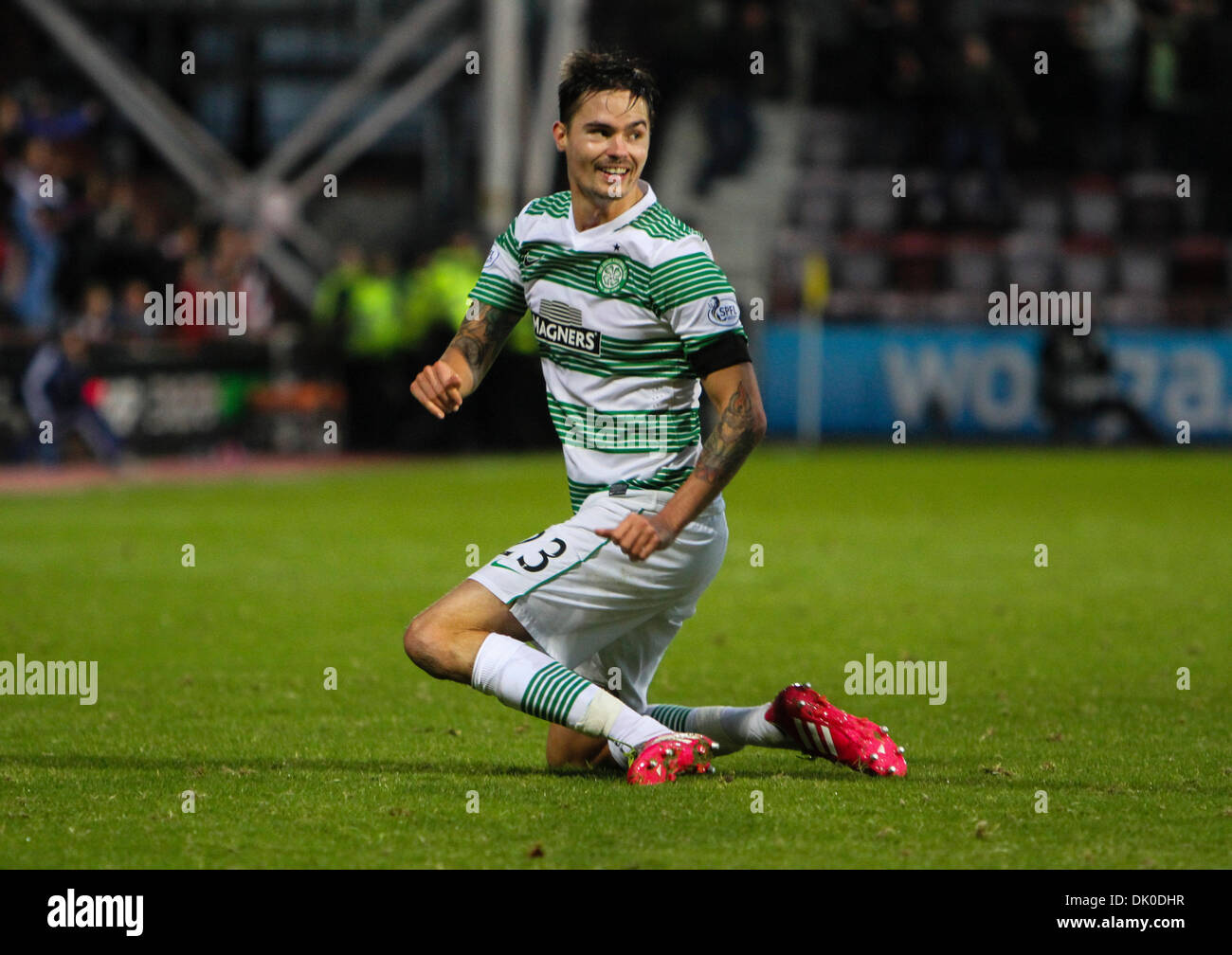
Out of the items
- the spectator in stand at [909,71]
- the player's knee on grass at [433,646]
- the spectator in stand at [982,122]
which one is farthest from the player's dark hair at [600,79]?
the spectator in stand at [909,71]

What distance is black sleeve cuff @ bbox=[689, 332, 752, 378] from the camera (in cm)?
545

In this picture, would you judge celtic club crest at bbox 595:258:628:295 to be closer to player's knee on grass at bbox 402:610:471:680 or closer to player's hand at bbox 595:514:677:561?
player's hand at bbox 595:514:677:561

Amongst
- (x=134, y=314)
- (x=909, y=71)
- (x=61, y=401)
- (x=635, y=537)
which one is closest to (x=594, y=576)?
(x=635, y=537)

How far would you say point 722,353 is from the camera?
5453 mm

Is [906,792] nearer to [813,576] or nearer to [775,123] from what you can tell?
[813,576]

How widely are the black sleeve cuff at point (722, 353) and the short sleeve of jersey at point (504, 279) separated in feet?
2.42

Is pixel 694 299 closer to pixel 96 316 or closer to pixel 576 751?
pixel 576 751

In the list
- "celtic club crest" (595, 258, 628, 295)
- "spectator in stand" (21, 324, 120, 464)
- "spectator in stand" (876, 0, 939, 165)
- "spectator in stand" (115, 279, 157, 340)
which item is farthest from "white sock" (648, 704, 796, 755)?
"spectator in stand" (876, 0, 939, 165)

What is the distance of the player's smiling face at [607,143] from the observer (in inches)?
219

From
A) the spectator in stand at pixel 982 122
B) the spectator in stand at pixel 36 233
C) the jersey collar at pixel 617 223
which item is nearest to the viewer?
the jersey collar at pixel 617 223

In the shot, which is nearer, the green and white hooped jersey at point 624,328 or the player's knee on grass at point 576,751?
the green and white hooped jersey at point 624,328

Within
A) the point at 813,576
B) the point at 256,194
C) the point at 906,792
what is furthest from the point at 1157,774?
the point at 256,194

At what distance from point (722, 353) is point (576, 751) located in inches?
54.2

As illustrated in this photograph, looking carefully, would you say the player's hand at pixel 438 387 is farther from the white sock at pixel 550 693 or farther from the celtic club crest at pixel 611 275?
the white sock at pixel 550 693
